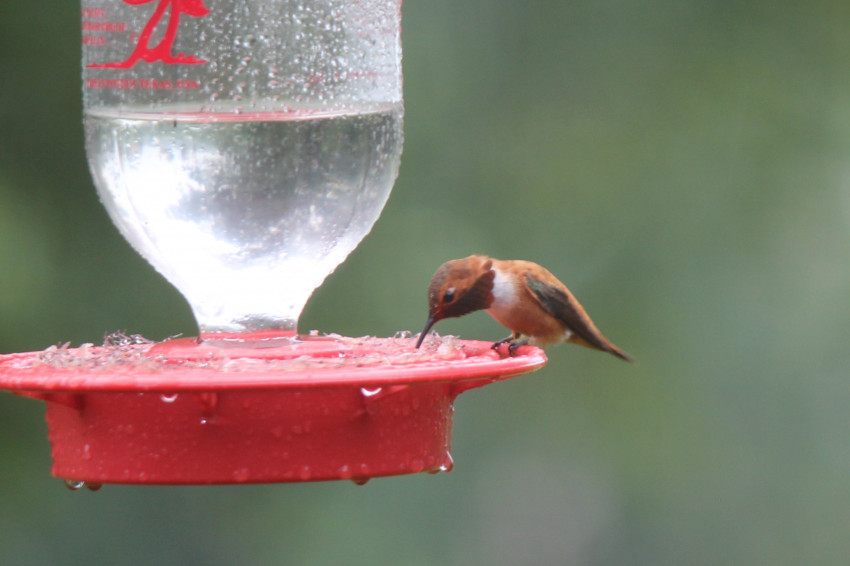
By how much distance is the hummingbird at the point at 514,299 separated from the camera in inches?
106

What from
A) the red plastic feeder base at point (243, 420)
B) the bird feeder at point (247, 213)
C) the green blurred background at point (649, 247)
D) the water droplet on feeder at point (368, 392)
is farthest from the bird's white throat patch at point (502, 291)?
the green blurred background at point (649, 247)

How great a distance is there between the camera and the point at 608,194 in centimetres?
612

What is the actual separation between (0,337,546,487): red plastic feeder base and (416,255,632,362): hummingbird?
62cm

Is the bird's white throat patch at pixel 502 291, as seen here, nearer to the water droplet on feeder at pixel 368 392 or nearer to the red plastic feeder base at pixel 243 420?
the red plastic feeder base at pixel 243 420

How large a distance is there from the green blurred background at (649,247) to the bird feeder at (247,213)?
3.17 metres

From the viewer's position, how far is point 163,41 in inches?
87.0

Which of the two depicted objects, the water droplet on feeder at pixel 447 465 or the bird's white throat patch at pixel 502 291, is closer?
the water droplet on feeder at pixel 447 465

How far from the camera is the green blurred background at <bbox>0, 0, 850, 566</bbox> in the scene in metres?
5.95

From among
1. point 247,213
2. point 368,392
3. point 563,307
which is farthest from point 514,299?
point 368,392

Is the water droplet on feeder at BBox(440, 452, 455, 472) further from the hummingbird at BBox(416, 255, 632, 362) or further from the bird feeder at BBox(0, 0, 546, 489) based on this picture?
the hummingbird at BBox(416, 255, 632, 362)

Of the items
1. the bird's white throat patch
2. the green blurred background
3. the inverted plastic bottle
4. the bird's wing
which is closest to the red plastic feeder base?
the inverted plastic bottle

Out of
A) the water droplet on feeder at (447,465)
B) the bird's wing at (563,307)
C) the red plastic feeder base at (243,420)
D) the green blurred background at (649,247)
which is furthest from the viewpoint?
the green blurred background at (649,247)

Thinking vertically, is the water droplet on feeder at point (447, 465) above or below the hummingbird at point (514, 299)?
below

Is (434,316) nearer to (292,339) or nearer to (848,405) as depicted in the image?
(292,339)
